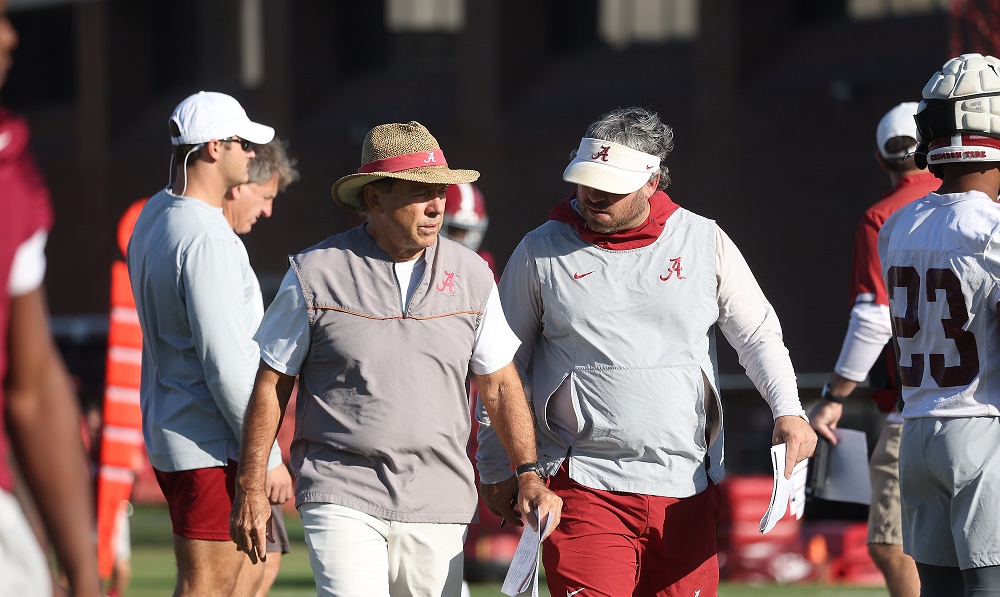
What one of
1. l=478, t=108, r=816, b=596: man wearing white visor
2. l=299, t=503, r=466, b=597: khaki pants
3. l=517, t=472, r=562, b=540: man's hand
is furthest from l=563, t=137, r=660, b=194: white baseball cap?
l=299, t=503, r=466, b=597: khaki pants

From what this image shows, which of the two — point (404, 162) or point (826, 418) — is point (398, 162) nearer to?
point (404, 162)

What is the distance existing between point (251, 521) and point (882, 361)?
124 inches

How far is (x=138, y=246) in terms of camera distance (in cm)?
576

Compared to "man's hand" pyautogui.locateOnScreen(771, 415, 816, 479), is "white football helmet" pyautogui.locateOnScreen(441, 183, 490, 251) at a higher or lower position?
higher

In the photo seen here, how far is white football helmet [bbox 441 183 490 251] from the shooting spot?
8281mm

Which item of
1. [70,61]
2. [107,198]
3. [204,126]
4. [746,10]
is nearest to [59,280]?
[107,198]

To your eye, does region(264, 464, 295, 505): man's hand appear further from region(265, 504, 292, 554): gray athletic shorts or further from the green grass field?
the green grass field

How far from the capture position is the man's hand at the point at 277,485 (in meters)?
5.36

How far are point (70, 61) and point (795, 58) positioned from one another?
740 inches

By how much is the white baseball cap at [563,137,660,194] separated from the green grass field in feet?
21.6

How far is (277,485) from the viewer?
5363 millimetres

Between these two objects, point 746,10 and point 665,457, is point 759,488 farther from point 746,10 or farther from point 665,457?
point 746,10

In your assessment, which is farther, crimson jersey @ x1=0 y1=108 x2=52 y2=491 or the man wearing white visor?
the man wearing white visor

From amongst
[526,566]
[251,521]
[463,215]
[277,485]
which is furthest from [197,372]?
[463,215]
